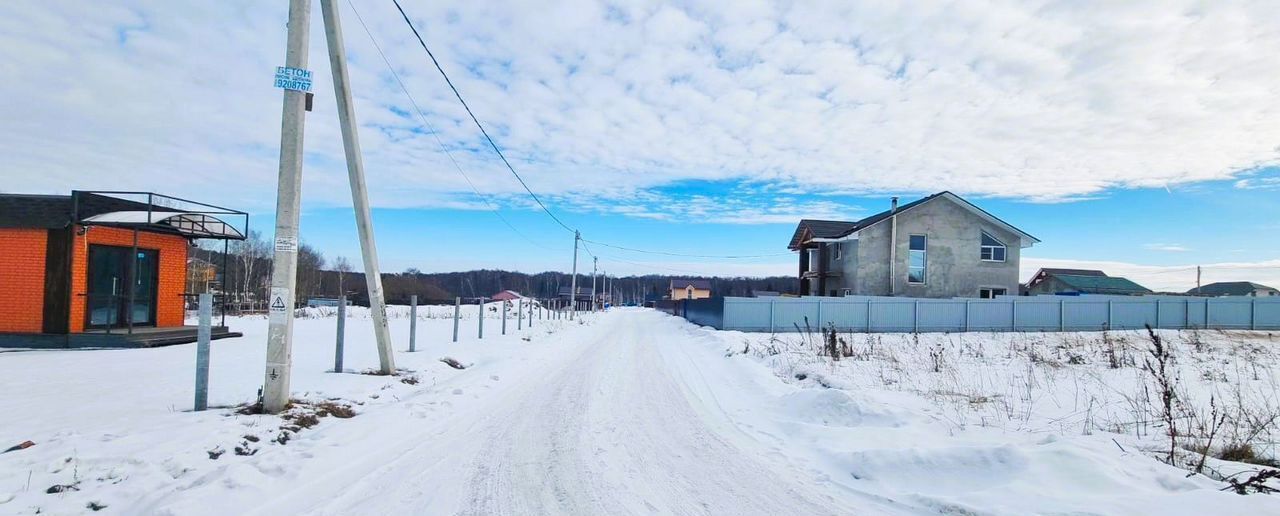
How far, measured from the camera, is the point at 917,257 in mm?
31641

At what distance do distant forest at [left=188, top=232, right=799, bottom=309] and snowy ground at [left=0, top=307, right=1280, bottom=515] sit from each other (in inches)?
474

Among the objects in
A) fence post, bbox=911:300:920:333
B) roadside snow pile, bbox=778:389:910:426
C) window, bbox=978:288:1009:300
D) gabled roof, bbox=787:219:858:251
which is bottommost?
roadside snow pile, bbox=778:389:910:426

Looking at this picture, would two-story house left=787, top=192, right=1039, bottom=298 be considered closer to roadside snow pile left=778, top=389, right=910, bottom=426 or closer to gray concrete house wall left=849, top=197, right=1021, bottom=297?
gray concrete house wall left=849, top=197, right=1021, bottom=297

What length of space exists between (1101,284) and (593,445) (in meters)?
62.2

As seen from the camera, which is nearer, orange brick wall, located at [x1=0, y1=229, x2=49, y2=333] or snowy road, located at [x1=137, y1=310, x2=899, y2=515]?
snowy road, located at [x1=137, y1=310, x2=899, y2=515]

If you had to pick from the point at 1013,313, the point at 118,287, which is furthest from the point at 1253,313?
the point at 118,287

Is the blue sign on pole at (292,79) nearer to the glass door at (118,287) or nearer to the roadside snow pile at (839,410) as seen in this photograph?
the roadside snow pile at (839,410)

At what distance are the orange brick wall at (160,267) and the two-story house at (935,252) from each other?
28.0 metres

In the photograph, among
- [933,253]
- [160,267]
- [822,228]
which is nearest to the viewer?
[160,267]

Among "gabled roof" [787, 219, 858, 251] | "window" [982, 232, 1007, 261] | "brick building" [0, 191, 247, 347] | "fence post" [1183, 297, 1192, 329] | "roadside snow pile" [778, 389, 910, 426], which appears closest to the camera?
"roadside snow pile" [778, 389, 910, 426]

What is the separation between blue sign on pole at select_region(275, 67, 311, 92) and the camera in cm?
654

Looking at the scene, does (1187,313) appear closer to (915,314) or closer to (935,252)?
(935,252)

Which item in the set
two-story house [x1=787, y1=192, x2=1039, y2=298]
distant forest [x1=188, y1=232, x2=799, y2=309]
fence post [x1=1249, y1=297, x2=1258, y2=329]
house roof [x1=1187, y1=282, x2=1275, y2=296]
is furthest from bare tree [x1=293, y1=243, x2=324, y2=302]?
house roof [x1=1187, y1=282, x2=1275, y2=296]

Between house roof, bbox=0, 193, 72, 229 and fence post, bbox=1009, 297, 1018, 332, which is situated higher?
house roof, bbox=0, 193, 72, 229
